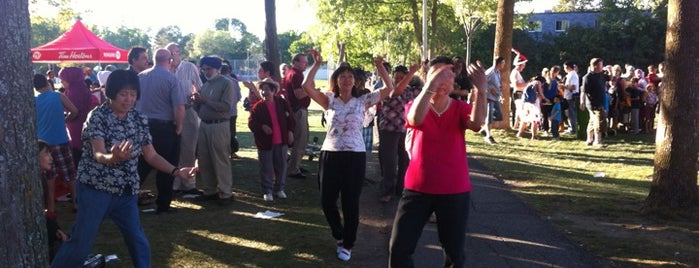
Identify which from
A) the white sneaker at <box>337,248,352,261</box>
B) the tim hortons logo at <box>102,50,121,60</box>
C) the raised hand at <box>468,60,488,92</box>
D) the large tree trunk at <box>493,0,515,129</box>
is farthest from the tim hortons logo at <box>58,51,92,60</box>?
the raised hand at <box>468,60,488,92</box>

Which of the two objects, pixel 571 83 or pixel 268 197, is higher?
pixel 571 83

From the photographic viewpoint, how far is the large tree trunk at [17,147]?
3102mm

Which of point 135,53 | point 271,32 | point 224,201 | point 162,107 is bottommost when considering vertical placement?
point 224,201

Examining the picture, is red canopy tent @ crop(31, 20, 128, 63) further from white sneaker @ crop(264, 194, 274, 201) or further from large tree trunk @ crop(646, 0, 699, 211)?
large tree trunk @ crop(646, 0, 699, 211)

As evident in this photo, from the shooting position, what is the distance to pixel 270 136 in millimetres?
8352

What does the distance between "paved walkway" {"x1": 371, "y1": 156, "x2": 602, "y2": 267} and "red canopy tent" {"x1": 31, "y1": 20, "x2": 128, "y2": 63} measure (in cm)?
1466

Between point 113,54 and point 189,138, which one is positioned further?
point 113,54

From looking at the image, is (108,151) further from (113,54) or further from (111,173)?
(113,54)

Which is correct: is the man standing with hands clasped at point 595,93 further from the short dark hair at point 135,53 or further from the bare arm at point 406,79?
the short dark hair at point 135,53

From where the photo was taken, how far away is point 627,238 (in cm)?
646

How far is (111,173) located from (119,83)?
0.63m

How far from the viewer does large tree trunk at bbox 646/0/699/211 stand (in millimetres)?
7086

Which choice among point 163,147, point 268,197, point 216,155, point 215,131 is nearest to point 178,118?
point 163,147

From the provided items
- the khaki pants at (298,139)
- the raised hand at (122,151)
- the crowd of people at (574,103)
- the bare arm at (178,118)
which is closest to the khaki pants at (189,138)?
the bare arm at (178,118)
